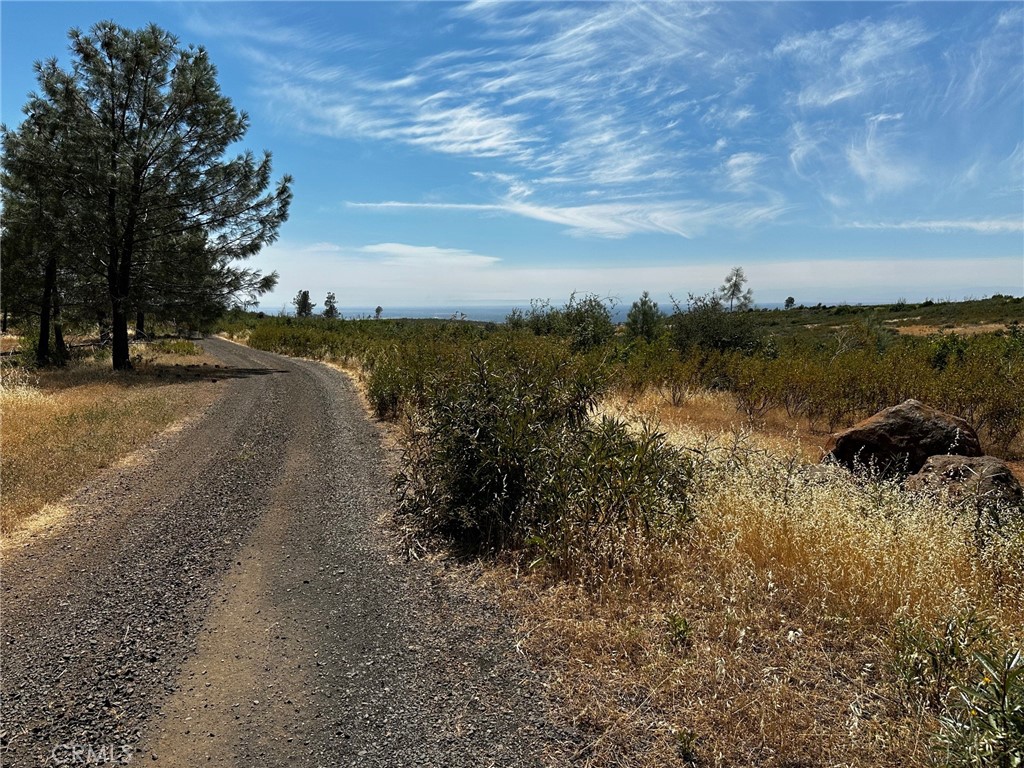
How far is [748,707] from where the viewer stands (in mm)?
2508

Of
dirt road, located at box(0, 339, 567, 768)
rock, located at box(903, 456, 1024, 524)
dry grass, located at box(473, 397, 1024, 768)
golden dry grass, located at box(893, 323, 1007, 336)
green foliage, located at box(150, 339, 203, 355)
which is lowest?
dirt road, located at box(0, 339, 567, 768)

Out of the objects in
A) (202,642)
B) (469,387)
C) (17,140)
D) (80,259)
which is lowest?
(202,642)

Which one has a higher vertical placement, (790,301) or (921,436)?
(790,301)

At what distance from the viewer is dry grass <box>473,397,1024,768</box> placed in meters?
2.38

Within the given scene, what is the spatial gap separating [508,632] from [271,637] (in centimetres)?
146

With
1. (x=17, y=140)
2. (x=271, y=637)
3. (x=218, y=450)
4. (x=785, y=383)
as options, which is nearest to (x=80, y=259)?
(x=17, y=140)

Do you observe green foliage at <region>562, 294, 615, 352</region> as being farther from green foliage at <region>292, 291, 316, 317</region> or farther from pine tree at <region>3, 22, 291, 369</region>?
green foliage at <region>292, 291, 316, 317</region>

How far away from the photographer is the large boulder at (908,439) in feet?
21.9

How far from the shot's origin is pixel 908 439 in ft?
22.2

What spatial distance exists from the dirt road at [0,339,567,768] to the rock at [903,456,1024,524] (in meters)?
4.02

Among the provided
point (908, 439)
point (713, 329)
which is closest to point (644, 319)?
point (713, 329)

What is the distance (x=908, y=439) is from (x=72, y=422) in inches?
480

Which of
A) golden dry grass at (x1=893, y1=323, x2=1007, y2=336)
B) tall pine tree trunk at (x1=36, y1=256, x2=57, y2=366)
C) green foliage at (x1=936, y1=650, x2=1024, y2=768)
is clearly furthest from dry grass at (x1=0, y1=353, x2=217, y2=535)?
golden dry grass at (x1=893, y1=323, x2=1007, y2=336)

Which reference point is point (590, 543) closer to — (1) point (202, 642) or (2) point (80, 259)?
(1) point (202, 642)
